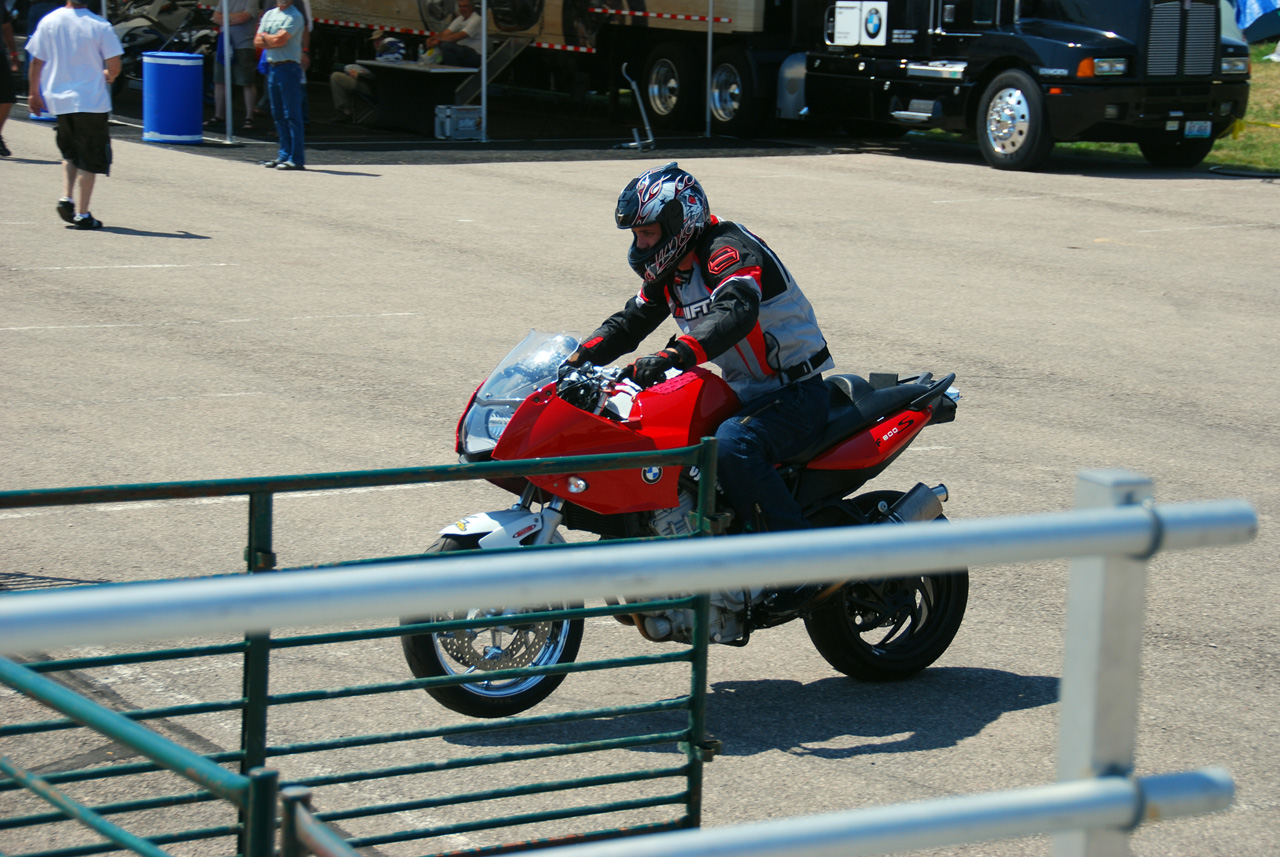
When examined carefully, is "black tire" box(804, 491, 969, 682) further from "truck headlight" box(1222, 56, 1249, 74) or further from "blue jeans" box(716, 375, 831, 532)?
"truck headlight" box(1222, 56, 1249, 74)

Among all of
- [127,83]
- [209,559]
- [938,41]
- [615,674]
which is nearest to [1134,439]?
[615,674]

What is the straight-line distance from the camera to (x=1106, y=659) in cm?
171

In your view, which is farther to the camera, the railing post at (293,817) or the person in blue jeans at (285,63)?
the person in blue jeans at (285,63)

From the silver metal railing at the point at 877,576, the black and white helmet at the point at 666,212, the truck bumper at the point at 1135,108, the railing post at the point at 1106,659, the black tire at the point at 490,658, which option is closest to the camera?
the silver metal railing at the point at 877,576

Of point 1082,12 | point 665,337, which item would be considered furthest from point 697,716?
point 1082,12

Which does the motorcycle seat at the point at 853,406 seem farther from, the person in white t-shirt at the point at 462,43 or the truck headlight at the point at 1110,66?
the person in white t-shirt at the point at 462,43

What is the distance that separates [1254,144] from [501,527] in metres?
21.1

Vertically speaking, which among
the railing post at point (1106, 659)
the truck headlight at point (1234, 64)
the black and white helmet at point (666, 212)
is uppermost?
the truck headlight at point (1234, 64)

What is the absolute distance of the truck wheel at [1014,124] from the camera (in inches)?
758

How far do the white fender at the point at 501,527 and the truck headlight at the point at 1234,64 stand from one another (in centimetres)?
1754

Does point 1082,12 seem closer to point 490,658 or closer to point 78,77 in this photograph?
point 78,77

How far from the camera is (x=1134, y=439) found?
8266 mm

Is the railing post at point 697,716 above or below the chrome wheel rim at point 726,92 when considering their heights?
below

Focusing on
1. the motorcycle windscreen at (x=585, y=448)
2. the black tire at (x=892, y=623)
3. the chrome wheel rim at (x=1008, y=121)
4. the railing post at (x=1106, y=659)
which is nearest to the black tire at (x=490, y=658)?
the motorcycle windscreen at (x=585, y=448)
